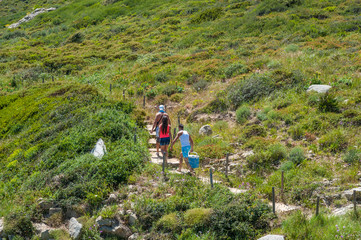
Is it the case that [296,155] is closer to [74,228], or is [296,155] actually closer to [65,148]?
[74,228]

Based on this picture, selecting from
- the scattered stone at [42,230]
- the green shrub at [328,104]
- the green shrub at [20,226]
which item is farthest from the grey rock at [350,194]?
the green shrub at [20,226]

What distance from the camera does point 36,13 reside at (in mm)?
57875

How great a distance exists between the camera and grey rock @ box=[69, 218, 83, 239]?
30.0 ft

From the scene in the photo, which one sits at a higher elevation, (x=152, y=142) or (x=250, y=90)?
(x=250, y=90)

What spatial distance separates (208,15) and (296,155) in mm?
28159

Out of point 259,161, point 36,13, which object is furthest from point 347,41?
point 36,13

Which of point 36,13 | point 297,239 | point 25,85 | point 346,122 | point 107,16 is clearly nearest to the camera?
point 297,239

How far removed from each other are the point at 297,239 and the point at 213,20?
30004mm

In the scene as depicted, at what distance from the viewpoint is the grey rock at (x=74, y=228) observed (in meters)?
9.13

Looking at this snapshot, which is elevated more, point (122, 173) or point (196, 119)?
→ point (122, 173)

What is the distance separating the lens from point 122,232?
30.2 ft

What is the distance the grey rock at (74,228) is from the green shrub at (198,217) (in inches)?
116

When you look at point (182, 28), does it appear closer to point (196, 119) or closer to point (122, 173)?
point (196, 119)

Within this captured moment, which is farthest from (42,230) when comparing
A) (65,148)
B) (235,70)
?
(235,70)
